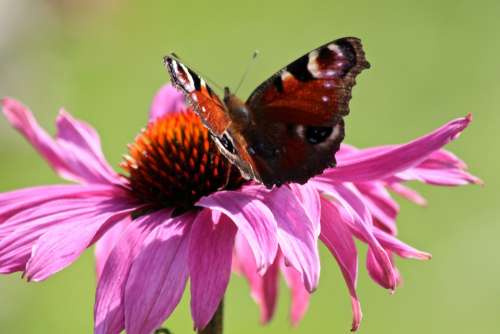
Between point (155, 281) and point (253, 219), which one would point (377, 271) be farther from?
point (155, 281)

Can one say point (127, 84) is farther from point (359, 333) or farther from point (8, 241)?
point (8, 241)

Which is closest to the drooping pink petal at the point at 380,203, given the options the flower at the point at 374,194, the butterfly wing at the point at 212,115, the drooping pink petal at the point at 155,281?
the flower at the point at 374,194

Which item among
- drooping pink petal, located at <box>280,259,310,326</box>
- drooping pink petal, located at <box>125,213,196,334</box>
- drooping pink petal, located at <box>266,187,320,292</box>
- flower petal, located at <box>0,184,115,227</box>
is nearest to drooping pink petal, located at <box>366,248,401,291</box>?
drooping pink petal, located at <box>266,187,320,292</box>

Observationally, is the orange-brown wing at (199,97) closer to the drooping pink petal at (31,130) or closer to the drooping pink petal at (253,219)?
the drooping pink petal at (253,219)

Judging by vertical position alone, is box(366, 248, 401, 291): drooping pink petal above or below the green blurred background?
above

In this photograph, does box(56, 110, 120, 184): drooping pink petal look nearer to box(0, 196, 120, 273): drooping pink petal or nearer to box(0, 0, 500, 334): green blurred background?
box(0, 196, 120, 273): drooping pink petal
